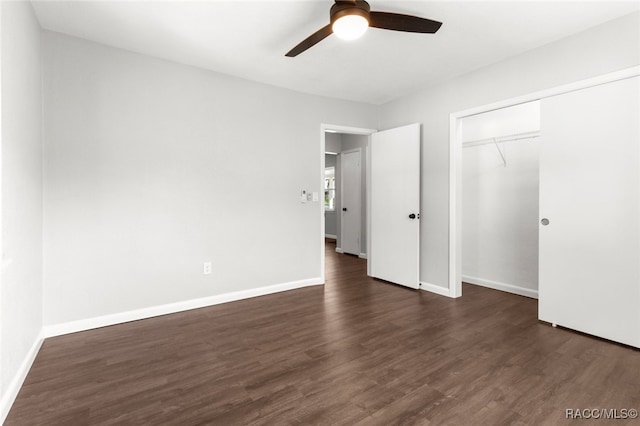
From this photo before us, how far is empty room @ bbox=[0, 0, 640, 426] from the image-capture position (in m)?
1.87

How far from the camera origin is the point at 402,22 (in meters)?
2.04

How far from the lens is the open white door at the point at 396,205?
156 inches

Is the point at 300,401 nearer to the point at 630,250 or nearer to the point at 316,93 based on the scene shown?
the point at 630,250

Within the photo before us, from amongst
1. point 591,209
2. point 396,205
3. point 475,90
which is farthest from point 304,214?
point 591,209

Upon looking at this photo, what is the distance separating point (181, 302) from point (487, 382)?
2.79 meters

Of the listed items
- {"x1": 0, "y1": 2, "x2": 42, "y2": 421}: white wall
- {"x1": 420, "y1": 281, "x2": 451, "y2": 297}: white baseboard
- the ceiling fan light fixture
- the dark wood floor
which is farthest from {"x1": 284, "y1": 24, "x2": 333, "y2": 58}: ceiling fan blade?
{"x1": 420, "y1": 281, "x2": 451, "y2": 297}: white baseboard

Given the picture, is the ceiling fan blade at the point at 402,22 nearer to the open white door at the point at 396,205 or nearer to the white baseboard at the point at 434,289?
the open white door at the point at 396,205

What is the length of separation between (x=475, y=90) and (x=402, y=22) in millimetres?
1789

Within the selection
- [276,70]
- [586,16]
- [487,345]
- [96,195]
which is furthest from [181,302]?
[586,16]

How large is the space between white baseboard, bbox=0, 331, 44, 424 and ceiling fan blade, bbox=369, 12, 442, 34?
9.86 ft

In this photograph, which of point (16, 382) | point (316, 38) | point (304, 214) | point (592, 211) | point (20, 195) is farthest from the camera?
point (304, 214)

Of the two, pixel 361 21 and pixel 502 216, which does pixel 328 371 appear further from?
pixel 502 216

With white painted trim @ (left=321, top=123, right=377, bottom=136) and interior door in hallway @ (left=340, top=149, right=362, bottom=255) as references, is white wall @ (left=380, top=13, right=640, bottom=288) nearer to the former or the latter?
white painted trim @ (left=321, top=123, right=377, bottom=136)

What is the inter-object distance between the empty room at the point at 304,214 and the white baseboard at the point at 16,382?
0.09ft
